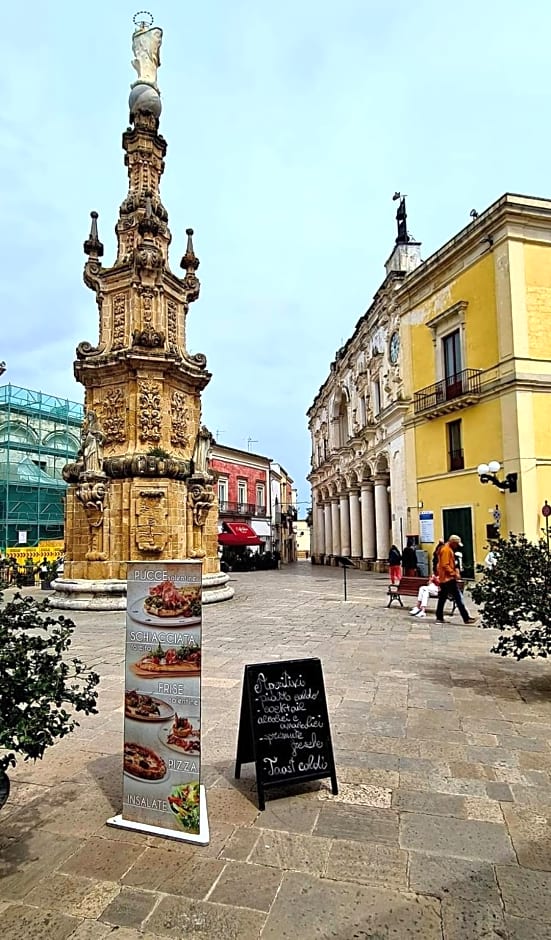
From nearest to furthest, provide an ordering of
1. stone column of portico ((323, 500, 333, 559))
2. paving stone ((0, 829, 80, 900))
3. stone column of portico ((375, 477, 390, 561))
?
paving stone ((0, 829, 80, 900)) → stone column of portico ((375, 477, 390, 561)) → stone column of portico ((323, 500, 333, 559))

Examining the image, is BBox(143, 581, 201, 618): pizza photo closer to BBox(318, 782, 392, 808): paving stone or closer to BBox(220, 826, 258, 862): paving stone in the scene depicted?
BBox(220, 826, 258, 862): paving stone

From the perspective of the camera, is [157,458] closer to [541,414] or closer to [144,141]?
[144,141]

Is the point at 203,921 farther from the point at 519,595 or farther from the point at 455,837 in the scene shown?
the point at 519,595

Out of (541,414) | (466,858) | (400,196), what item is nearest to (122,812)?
(466,858)

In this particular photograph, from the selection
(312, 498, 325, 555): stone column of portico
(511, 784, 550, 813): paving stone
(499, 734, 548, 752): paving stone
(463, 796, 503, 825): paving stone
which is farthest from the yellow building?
(312, 498, 325, 555): stone column of portico

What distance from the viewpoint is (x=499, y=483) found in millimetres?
15484

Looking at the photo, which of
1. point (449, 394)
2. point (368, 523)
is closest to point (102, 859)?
point (449, 394)

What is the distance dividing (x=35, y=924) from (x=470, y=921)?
1.74 meters

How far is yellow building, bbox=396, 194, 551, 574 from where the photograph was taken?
51.2ft

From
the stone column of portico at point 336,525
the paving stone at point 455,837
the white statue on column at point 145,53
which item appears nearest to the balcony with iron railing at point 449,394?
the white statue on column at point 145,53

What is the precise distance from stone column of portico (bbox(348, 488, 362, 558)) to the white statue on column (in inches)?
839

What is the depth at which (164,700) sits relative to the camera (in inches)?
114

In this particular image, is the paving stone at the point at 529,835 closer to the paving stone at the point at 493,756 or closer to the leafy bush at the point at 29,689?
the paving stone at the point at 493,756

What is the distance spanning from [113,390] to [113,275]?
115 inches
